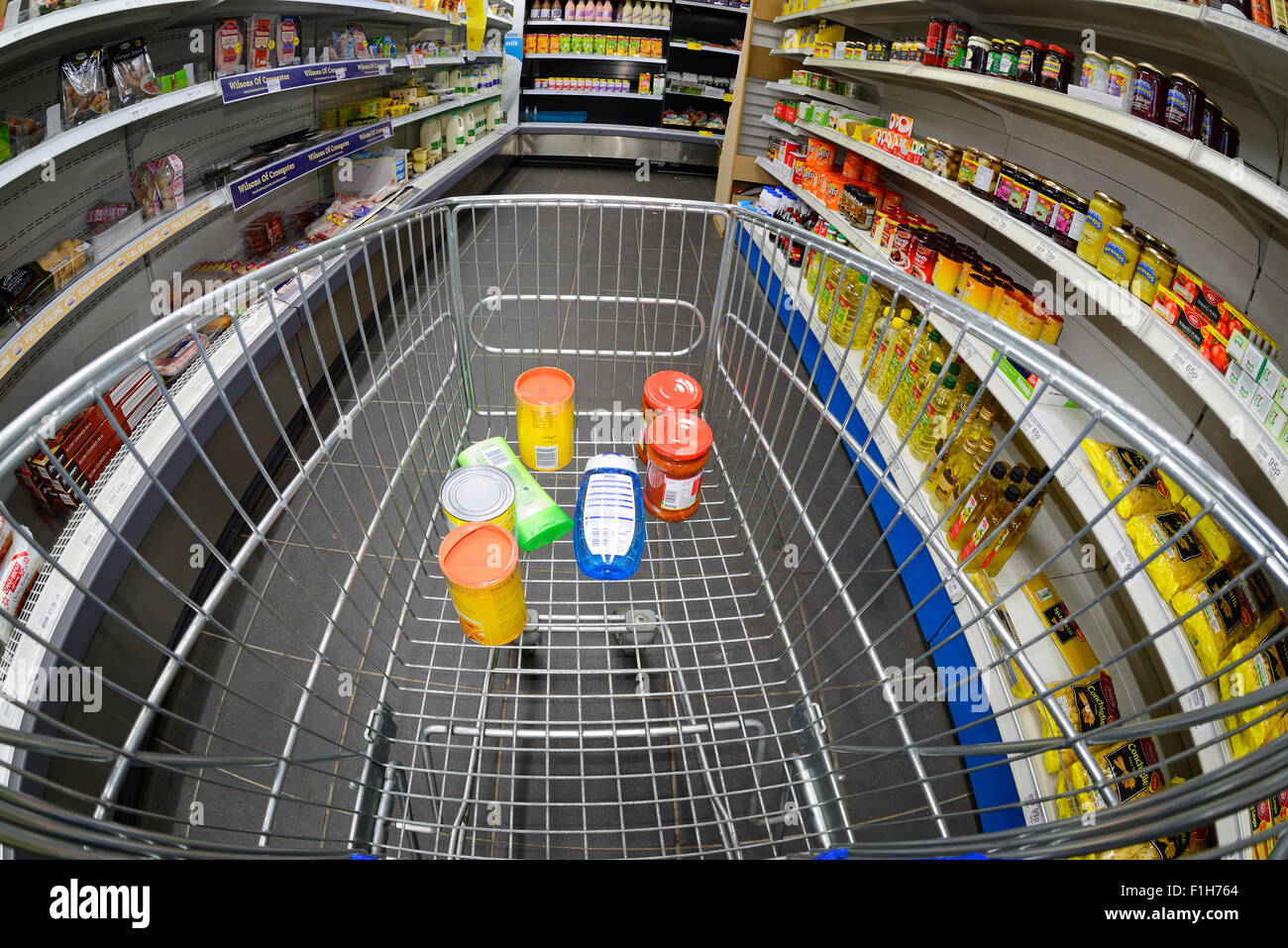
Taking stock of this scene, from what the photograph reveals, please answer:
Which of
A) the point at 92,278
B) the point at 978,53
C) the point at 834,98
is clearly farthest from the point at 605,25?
the point at 92,278

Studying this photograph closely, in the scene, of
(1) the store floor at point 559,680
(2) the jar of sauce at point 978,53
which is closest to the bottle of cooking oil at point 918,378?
(1) the store floor at point 559,680

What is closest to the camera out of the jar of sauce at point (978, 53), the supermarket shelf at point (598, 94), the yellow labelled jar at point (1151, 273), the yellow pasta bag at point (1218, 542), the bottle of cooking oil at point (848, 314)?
the yellow pasta bag at point (1218, 542)

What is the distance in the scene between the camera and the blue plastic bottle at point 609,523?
1.29 meters

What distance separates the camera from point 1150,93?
1.55m

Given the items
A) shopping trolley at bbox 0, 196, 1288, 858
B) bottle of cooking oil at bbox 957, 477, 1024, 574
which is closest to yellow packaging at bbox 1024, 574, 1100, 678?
shopping trolley at bbox 0, 196, 1288, 858

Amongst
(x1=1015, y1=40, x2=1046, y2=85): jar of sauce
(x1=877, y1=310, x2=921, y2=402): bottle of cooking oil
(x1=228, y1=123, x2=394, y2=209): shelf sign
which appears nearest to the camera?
(x1=1015, y1=40, x2=1046, y2=85): jar of sauce

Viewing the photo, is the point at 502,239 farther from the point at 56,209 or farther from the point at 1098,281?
the point at 1098,281

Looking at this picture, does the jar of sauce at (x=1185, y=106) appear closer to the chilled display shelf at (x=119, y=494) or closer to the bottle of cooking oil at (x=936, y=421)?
the bottle of cooking oil at (x=936, y=421)

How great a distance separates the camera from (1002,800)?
5.65 feet

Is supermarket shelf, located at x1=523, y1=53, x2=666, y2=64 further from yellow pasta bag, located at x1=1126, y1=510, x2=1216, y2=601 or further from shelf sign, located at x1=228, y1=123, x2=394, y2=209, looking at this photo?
yellow pasta bag, located at x1=1126, y1=510, x2=1216, y2=601

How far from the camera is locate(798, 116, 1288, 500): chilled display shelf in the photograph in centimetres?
117

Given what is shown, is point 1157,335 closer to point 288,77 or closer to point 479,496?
point 479,496

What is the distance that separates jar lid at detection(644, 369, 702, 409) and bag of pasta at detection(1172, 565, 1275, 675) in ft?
3.45

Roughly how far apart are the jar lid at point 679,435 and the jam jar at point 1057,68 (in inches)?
64.0
